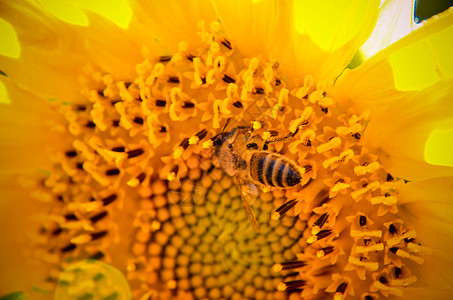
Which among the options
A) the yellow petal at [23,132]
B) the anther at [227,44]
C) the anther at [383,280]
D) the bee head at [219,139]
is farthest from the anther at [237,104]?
the anther at [383,280]

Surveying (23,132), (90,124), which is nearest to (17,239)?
(23,132)

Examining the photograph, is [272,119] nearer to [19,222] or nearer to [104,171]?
[104,171]

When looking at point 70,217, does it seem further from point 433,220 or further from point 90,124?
point 433,220

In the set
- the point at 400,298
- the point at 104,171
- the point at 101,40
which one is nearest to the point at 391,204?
the point at 400,298

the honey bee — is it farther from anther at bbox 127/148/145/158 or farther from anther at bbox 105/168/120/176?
anther at bbox 105/168/120/176

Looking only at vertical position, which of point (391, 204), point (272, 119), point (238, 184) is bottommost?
point (391, 204)

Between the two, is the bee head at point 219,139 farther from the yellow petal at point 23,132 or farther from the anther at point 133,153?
the yellow petal at point 23,132

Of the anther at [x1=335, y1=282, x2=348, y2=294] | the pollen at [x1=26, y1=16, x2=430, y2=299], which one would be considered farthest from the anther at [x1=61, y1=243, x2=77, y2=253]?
the anther at [x1=335, y1=282, x2=348, y2=294]
